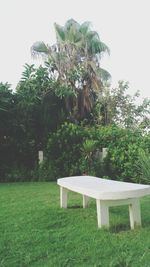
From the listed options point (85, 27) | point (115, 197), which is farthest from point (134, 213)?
point (85, 27)

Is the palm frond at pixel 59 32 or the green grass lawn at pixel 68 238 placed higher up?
the palm frond at pixel 59 32

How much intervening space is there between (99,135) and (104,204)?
22.5ft

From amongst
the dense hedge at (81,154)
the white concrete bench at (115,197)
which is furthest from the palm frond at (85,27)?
Result: the white concrete bench at (115,197)

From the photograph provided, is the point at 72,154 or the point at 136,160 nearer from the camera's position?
the point at 136,160

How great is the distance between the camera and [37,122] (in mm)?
11508

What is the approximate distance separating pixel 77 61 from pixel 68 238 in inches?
511

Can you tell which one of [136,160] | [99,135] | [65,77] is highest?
[65,77]

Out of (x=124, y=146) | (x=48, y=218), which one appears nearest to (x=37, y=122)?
(x=124, y=146)

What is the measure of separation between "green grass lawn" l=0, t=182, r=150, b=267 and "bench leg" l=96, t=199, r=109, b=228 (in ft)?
0.28

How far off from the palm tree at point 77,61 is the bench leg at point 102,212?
29.0 ft

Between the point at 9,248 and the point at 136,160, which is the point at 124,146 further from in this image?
the point at 9,248

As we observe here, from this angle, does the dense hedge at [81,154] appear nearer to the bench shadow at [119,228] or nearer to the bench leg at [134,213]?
the bench shadow at [119,228]

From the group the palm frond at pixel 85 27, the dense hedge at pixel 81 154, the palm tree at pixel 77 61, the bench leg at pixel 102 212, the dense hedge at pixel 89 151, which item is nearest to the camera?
the bench leg at pixel 102 212

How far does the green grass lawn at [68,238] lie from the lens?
301 centimetres
